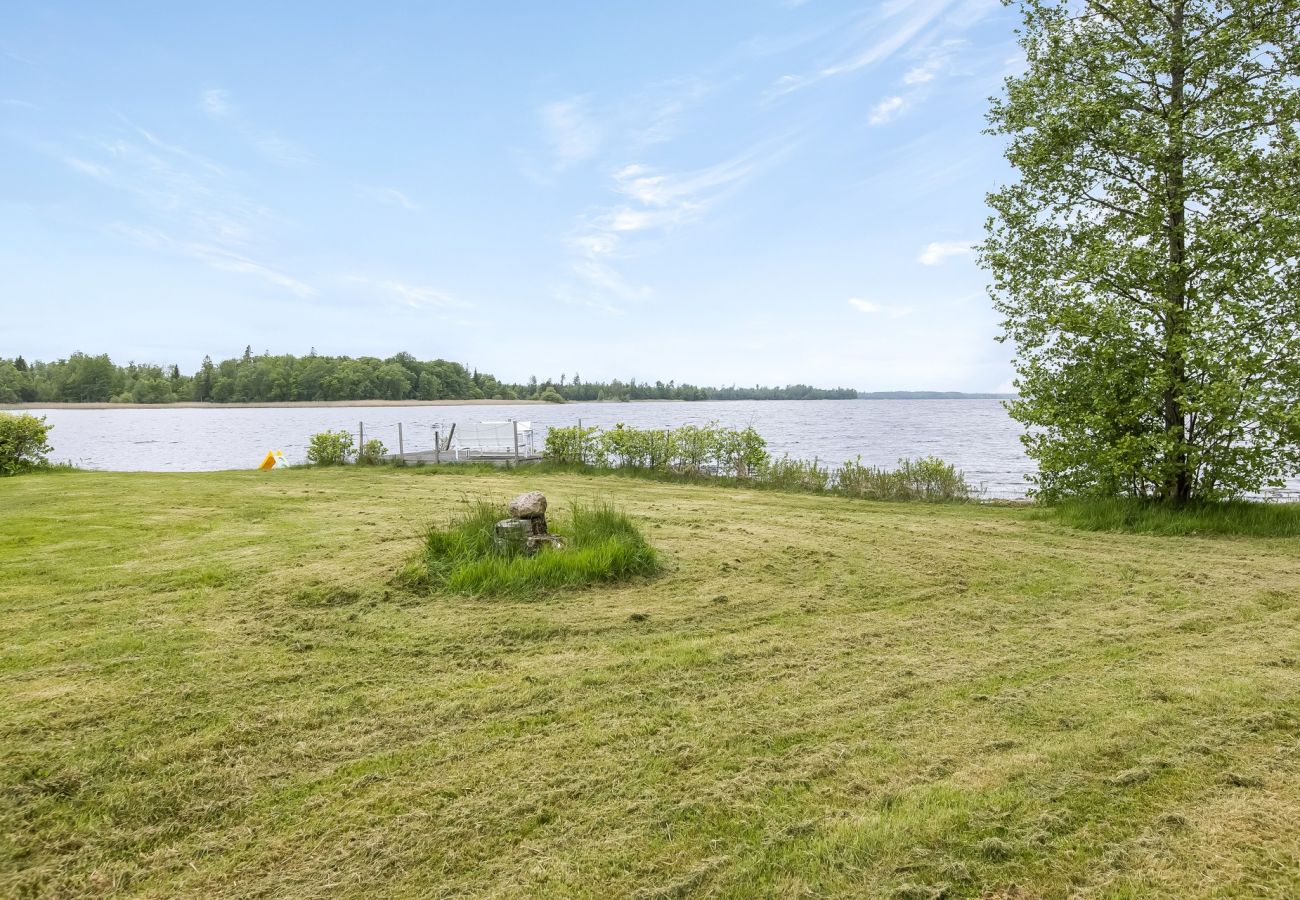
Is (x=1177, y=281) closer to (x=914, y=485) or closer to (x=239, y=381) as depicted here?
(x=914, y=485)

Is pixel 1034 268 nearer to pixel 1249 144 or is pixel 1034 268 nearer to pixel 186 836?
pixel 1249 144

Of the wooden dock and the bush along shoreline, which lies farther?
the wooden dock

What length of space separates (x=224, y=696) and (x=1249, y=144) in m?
11.7

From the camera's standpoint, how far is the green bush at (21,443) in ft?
48.7

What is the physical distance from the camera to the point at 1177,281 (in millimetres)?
8703

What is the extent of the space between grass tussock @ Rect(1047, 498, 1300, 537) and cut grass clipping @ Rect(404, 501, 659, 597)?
20.2 ft

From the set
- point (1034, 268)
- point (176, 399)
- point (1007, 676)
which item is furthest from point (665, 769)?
point (176, 399)

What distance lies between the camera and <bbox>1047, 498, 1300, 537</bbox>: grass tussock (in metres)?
8.16

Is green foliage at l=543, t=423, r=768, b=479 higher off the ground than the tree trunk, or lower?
lower

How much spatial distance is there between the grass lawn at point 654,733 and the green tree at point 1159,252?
287 centimetres

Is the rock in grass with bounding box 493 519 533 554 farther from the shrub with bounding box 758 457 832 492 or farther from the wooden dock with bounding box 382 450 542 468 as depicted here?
the wooden dock with bounding box 382 450 542 468

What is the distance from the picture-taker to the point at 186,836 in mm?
2371

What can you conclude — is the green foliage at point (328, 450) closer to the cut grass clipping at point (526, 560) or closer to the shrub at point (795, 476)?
the shrub at point (795, 476)

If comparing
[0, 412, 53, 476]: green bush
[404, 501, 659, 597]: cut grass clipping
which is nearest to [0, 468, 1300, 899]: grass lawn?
[404, 501, 659, 597]: cut grass clipping
